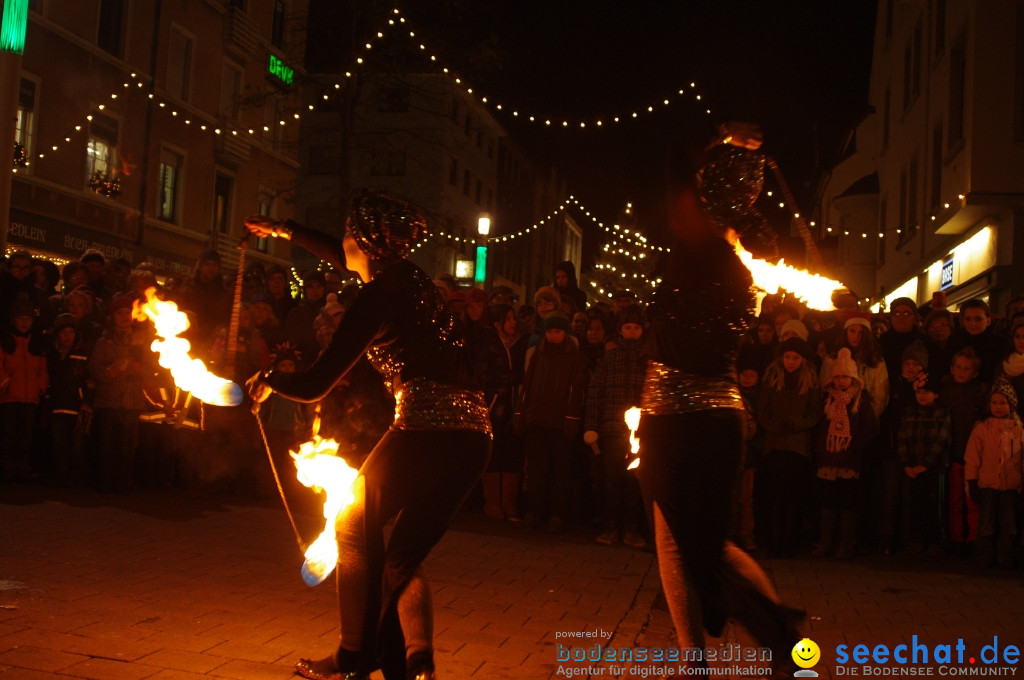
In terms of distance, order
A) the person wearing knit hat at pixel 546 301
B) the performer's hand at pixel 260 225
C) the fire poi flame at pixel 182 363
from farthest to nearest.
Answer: the person wearing knit hat at pixel 546 301 → the performer's hand at pixel 260 225 → the fire poi flame at pixel 182 363

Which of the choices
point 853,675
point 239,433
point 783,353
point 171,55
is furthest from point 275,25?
point 853,675

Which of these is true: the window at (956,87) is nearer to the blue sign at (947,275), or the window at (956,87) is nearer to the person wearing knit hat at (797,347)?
the blue sign at (947,275)

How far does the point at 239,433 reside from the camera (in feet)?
35.4

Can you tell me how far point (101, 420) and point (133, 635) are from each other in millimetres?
5699

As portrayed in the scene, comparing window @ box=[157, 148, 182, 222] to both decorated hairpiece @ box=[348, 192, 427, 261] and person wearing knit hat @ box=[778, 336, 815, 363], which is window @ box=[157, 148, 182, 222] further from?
decorated hairpiece @ box=[348, 192, 427, 261]

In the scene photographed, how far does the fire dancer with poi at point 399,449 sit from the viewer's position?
3746mm

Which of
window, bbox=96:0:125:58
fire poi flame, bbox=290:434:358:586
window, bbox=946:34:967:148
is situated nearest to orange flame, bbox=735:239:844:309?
fire poi flame, bbox=290:434:358:586

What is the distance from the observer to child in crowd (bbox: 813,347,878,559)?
909 centimetres

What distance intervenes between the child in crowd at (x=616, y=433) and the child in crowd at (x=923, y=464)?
2.44 m

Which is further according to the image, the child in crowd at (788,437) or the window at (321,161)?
the window at (321,161)

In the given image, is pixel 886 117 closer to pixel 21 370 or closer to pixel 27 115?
pixel 27 115

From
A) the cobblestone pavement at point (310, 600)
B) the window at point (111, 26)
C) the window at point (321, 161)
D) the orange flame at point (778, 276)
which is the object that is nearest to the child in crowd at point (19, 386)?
the cobblestone pavement at point (310, 600)

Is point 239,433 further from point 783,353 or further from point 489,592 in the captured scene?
point 783,353

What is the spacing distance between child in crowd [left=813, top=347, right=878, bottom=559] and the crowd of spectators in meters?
0.02
